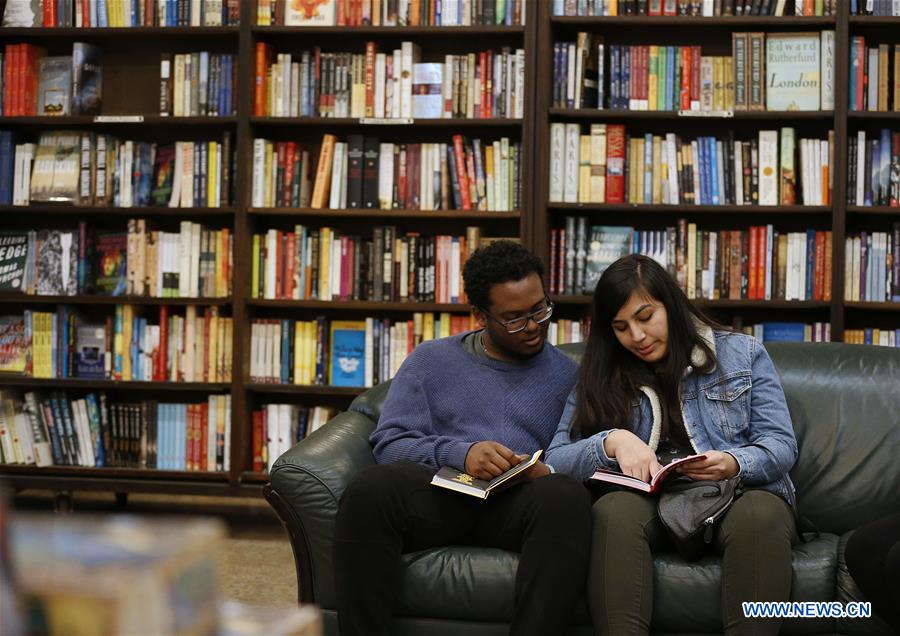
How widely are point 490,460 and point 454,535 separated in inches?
7.3

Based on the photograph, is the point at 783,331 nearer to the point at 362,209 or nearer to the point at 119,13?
the point at 362,209

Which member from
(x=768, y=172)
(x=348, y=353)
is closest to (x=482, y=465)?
(x=348, y=353)

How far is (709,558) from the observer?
7.24ft

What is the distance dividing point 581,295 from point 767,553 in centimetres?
181

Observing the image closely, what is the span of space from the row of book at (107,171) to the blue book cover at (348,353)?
67 centimetres

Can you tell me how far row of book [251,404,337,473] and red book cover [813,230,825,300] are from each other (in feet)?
5.88

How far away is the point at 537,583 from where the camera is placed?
2086 millimetres

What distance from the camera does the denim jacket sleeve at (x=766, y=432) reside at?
228cm

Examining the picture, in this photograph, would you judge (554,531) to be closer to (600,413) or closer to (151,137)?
(600,413)

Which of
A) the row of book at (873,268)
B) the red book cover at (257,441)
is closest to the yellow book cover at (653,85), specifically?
the row of book at (873,268)

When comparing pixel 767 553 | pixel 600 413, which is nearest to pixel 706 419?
pixel 600 413

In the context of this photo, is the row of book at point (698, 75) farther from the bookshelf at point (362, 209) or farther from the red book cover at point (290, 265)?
the red book cover at point (290, 265)

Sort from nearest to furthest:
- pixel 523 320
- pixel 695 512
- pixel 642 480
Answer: pixel 695 512 < pixel 642 480 < pixel 523 320

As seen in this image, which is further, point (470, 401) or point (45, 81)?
point (45, 81)
